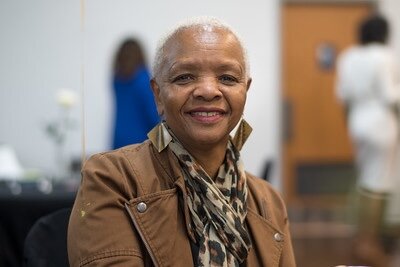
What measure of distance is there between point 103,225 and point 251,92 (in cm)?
440

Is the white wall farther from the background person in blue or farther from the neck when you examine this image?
the neck

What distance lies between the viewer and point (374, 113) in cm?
423

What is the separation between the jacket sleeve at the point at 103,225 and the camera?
130cm

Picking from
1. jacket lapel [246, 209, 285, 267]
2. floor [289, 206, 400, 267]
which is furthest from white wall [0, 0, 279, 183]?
jacket lapel [246, 209, 285, 267]

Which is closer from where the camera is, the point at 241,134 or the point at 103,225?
the point at 103,225

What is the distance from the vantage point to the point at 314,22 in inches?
253

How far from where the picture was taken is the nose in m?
1.38

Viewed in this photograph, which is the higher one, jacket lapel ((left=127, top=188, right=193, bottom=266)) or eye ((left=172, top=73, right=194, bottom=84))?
eye ((left=172, top=73, right=194, bottom=84))

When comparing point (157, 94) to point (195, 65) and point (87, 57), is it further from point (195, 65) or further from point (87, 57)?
point (87, 57)

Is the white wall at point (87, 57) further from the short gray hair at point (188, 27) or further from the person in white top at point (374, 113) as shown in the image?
the short gray hair at point (188, 27)

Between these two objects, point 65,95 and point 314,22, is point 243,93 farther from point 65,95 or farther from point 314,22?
point 314,22

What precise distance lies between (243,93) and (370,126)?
2.94 metres

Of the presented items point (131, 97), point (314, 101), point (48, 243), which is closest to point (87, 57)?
point (131, 97)

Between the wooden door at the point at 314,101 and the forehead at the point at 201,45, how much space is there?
4968mm
